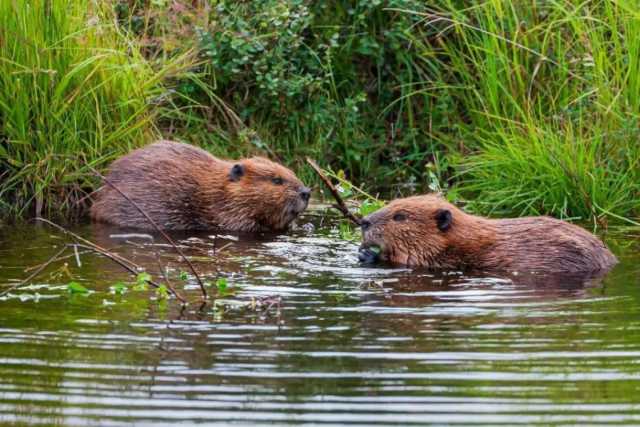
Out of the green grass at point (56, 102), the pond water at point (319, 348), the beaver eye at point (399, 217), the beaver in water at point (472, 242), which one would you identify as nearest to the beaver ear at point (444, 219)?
the beaver in water at point (472, 242)

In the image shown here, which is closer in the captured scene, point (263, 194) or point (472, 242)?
point (472, 242)

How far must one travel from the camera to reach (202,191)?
8.62 meters

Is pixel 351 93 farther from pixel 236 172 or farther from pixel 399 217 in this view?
pixel 399 217

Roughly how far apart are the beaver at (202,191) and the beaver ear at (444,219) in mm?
1393

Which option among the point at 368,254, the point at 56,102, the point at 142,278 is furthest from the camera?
the point at 56,102

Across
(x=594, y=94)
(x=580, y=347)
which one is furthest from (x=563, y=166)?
(x=580, y=347)

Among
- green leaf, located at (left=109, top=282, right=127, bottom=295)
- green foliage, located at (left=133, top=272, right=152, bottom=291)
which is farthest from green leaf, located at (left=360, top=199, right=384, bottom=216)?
green foliage, located at (left=133, top=272, right=152, bottom=291)

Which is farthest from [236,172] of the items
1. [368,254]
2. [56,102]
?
[368,254]

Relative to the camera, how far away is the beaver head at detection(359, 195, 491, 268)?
7117mm

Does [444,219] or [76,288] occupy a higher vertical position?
[76,288]

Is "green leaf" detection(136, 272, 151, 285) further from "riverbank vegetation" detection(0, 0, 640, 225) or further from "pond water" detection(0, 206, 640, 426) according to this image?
"riverbank vegetation" detection(0, 0, 640, 225)

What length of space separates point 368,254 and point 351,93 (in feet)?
10.1

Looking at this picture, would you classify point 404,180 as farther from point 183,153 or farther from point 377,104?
point 183,153

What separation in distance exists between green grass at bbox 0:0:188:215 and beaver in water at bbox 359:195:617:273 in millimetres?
2009
